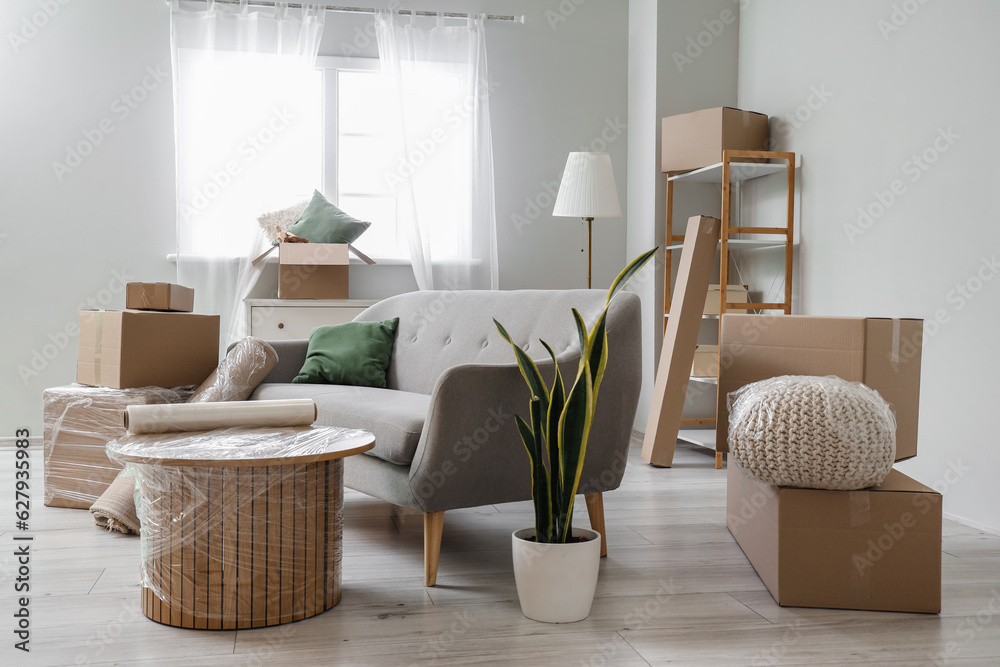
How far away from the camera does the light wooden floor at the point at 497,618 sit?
1.60m

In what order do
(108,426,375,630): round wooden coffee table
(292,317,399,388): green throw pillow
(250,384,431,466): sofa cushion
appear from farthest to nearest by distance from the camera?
(292,317,399,388): green throw pillow → (250,384,431,466): sofa cushion → (108,426,375,630): round wooden coffee table

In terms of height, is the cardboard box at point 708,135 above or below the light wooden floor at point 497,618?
above

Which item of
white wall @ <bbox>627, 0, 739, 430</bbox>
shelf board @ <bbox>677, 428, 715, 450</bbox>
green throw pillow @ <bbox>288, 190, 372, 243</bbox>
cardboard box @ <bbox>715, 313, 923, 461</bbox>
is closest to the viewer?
cardboard box @ <bbox>715, 313, 923, 461</bbox>

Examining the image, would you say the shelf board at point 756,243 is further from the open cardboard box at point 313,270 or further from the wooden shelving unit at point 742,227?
the open cardboard box at point 313,270

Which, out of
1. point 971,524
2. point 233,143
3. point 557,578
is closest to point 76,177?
point 233,143

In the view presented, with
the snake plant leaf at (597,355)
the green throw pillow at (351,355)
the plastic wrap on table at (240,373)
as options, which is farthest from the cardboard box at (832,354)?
A: the plastic wrap on table at (240,373)

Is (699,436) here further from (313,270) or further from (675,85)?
(313,270)

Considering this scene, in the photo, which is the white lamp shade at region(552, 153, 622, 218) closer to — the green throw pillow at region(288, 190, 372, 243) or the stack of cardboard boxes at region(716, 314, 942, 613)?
the green throw pillow at region(288, 190, 372, 243)

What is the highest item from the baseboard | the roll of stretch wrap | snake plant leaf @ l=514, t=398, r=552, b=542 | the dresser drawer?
the dresser drawer

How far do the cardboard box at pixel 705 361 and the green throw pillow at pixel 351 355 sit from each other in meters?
1.53

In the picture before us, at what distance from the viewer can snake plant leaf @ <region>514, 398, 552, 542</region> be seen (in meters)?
1.80

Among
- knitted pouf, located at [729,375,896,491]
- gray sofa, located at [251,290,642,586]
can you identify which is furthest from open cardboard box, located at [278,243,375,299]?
knitted pouf, located at [729,375,896,491]

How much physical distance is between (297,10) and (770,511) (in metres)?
3.55

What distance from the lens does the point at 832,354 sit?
7.25 ft
